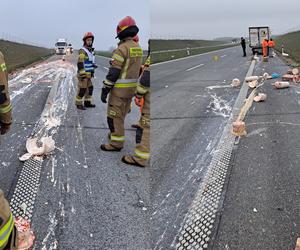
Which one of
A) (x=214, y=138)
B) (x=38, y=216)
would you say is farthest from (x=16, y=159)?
(x=214, y=138)

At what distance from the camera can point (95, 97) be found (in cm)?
945

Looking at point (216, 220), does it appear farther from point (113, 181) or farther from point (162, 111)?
point (162, 111)

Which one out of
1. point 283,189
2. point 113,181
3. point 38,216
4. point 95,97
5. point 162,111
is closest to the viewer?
point 38,216

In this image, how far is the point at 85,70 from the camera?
7504 mm

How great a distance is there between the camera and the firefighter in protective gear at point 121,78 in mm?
4188

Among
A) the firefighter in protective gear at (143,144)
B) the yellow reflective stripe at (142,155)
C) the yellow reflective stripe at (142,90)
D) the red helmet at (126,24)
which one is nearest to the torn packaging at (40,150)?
the firefighter in protective gear at (143,144)

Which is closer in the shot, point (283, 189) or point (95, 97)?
point (283, 189)

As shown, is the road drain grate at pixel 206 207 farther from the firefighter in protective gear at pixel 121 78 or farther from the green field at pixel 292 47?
the green field at pixel 292 47

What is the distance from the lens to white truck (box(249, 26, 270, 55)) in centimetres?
2717

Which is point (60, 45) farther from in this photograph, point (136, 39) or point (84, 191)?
point (84, 191)

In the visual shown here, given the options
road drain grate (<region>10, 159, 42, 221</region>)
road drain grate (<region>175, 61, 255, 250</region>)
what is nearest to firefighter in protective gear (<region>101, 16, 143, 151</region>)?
road drain grate (<region>10, 159, 42, 221</region>)

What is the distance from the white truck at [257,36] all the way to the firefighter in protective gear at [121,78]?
24173mm

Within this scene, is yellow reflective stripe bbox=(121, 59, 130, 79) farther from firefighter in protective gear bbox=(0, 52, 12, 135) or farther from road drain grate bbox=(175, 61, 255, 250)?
firefighter in protective gear bbox=(0, 52, 12, 135)

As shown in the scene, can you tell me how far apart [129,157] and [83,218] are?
Result: 1.44m
